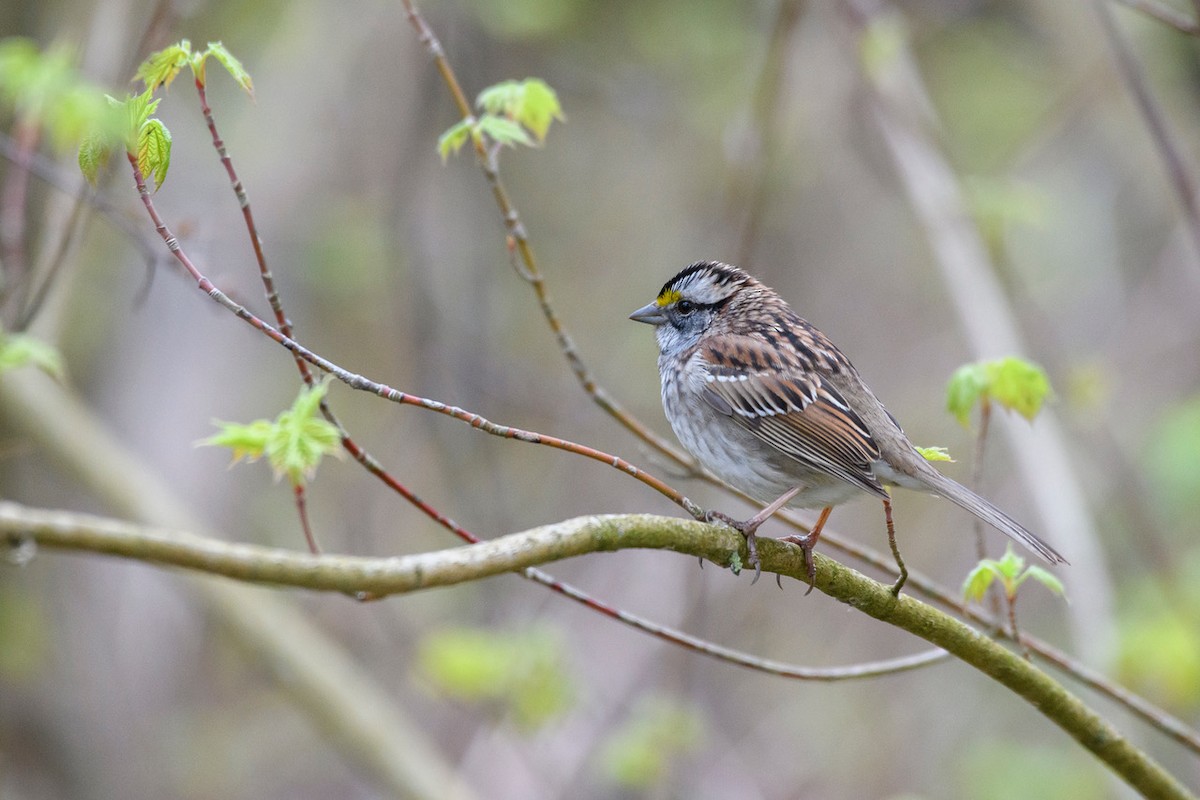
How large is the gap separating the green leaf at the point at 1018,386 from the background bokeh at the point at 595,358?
5.40 ft

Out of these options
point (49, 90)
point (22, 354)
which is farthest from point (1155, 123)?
point (49, 90)

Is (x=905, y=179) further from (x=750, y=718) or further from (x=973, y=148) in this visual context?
(x=750, y=718)

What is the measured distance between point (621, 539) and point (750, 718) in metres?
6.41

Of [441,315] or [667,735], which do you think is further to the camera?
[441,315]

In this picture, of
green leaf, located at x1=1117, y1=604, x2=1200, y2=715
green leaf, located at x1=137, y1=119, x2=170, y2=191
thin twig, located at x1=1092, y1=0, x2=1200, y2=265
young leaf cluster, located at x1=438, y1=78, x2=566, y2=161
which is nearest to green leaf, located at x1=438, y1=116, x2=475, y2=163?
young leaf cluster, located at x1=438, y1=78, x2=566, y2=161

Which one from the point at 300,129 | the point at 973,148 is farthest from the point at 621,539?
the point at 973,148

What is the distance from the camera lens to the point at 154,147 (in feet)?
6.89

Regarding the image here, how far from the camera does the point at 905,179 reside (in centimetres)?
525

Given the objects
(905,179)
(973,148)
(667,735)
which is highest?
(973,148)

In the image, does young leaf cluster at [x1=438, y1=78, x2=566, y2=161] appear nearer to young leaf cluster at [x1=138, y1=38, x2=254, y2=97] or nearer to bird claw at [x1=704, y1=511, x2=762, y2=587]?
young leaf cluster at [x1=138, y1=38, x2=254, y2=97]

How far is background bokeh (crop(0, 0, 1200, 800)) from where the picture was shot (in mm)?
5387

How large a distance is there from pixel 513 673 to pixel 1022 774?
Result: 151 inches

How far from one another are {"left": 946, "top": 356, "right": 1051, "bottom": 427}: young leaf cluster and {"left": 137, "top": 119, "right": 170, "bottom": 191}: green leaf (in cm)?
183

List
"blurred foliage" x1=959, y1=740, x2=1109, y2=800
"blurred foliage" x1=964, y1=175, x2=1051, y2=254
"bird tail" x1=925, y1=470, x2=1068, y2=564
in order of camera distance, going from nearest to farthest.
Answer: "bird tail" x1=925, y1=470, x2=1068, y2=564, "blurred foliage" x1=964, y1=175, x2=1051, y2=254, "blurred foliage" x1=959, y1=740, x2=1109, y2=800
